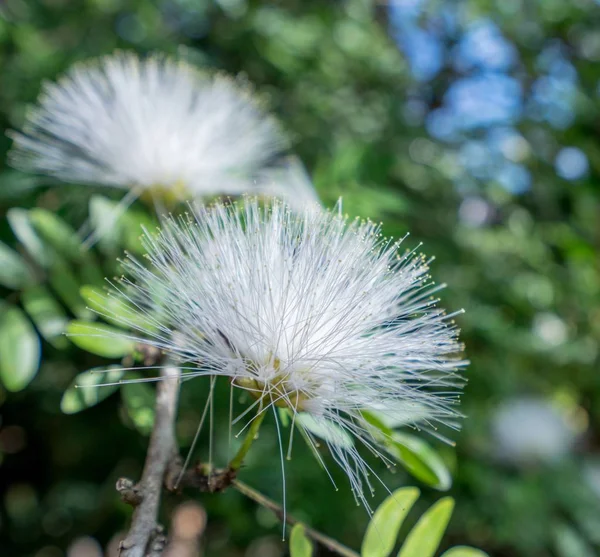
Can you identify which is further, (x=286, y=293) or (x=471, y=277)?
(x=471, y=277)

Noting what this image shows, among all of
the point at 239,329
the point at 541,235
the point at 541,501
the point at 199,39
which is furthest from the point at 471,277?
the point at 239,329

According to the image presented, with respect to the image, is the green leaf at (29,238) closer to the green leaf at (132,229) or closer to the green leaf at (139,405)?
the green leaf at (132,229)

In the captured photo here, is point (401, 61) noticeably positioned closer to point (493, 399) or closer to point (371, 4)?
point (371, 4)

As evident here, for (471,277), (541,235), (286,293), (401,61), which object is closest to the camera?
(286,293)

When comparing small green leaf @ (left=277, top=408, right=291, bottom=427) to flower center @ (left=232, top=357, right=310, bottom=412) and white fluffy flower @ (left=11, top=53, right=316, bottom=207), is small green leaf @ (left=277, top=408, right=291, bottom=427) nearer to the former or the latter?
flower center @ (left=232, top=357, right=310, bottom=412)

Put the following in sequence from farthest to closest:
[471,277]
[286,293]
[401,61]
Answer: [401,61], [471,277], [286,293]

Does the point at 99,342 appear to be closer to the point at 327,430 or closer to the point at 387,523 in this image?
the point at 327,430
